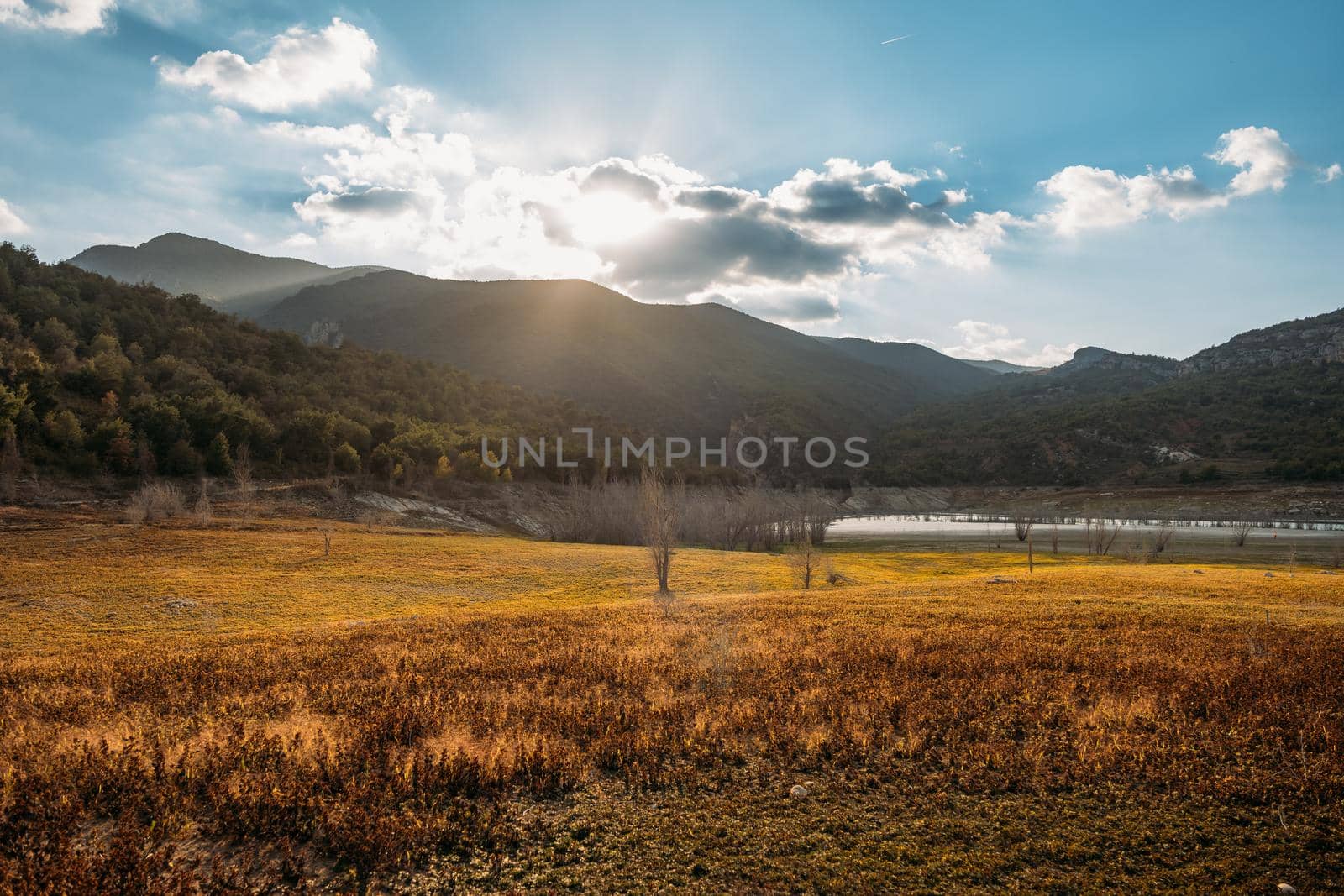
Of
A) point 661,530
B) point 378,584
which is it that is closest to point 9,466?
point 378,584

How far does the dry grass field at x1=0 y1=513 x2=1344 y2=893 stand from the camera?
7.23m

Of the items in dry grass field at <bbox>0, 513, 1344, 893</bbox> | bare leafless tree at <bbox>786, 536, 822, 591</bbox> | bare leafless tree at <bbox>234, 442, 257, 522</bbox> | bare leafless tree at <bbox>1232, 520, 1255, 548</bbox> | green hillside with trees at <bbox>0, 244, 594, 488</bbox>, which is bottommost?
bare leafless tree at <bbox>1232, 520, 1255, 548</bbox>

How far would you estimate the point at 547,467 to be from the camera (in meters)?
114

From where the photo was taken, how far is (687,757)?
10.5 m

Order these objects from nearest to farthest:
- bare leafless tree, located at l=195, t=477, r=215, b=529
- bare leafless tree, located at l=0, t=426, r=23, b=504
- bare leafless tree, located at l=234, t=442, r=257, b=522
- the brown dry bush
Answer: the brown dry bush → bare leafless tree, located at l=195, t=477, r=215, b=529 → bare leafless tree, located at l=0, t=426, r=23, b=504 → bare leafless tree, located at l=234, t=442, r=257, b=522

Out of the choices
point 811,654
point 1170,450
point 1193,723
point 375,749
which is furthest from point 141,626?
point 1170,450

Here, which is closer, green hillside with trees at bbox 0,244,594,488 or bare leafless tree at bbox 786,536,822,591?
bare leafless tree at bbox 786,536,822,591

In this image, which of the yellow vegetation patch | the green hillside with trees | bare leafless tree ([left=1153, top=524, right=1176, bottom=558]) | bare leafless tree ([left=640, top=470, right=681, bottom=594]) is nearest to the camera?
the yellow vegetation patch

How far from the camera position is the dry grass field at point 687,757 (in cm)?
723

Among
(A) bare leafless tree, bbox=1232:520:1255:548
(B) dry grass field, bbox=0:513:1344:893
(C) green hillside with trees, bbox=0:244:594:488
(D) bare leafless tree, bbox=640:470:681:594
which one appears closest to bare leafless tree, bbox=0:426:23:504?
(C) green hillside with trees, bbox=0:244:594:488

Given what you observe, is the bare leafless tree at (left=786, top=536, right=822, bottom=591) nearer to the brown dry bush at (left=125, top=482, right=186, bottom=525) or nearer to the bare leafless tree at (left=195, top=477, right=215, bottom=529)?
the bare leafless tree at (left=195, top=477, right=215, bottom=529)

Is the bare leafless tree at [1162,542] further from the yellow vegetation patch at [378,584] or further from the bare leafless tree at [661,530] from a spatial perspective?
the bare leafless tree at [661,530]

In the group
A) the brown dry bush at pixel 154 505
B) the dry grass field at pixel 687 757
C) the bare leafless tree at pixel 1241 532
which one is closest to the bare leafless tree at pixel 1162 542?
the bare leafless tree at pixel 1241 532

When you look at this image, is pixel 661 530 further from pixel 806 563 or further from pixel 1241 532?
pixel 1241 532
